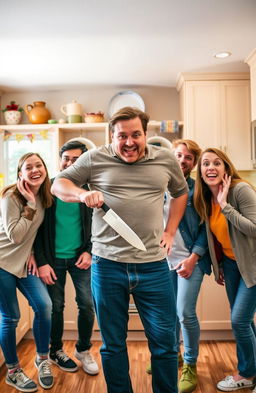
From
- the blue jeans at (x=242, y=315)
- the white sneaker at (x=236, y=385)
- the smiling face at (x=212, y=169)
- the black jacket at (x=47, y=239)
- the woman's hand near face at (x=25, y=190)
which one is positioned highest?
the smiling face at (x=212, y=169)

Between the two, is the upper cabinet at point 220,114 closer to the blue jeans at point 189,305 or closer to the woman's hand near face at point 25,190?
the blue jeans at point 189,305

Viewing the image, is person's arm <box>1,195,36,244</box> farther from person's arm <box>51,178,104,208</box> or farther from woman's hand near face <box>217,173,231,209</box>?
woman's hand near face <box>217,173,231,209</box>

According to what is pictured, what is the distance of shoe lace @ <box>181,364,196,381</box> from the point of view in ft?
6.81

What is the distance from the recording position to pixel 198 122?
3.50 m

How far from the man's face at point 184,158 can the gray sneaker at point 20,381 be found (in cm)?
145

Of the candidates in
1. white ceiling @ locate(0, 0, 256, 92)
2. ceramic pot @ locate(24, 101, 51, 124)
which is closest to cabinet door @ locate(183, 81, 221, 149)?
white ceiling @ locate(0, 0, 256, 92)

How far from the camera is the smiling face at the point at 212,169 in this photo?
192 centimetres

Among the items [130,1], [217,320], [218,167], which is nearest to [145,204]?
Result: [218,167]

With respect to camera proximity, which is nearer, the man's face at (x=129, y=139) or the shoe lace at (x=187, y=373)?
the man's face at (x=129, y=139)

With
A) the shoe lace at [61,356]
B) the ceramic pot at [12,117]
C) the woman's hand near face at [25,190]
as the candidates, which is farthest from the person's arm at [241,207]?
the ceramic pot at [12,117]

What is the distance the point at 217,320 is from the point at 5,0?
254 cm

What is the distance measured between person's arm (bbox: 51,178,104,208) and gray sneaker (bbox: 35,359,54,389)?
1.15 m

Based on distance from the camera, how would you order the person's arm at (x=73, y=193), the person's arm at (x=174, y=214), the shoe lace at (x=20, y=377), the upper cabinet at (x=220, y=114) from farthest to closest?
the upper cabinet at (x=220, y=114) < the shoe lace at (x=20, y=377) < the person's arm at (x=174, y=214) < the person's arm at (x=73, y=193)

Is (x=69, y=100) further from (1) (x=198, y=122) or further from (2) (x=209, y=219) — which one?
(2) (x=209, y=219)
